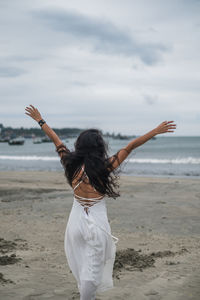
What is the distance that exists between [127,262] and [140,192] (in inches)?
320

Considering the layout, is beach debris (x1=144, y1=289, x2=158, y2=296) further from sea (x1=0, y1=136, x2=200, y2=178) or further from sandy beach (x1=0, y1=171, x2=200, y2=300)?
sea (x1=0, y1=136, x2=200, y2=178)

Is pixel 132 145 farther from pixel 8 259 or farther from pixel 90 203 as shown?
pixel 8 259

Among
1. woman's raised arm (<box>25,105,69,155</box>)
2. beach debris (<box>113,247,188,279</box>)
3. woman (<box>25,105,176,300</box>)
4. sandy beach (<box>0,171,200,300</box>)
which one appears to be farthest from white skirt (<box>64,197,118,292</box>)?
beach debris (<box>113,247,188,279</box>)

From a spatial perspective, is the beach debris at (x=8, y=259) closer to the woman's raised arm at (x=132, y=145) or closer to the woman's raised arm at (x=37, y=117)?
the woman's raised arm at (x=37, y=117)

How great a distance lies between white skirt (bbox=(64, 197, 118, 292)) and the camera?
3.13m

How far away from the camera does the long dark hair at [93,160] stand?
123 inches

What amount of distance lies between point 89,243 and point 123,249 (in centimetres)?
329

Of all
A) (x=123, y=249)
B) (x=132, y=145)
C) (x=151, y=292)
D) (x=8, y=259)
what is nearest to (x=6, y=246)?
(x=8, y=259)

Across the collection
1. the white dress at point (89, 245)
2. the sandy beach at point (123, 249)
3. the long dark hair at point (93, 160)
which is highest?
the long dark hair at point (93, 160)

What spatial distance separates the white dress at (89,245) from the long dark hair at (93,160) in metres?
0.18

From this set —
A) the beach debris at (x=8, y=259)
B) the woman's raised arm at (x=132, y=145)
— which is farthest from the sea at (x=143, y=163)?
the beach debris at (x=8, y=259)

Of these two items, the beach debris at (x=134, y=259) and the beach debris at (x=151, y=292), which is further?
the beach debris at (x=134, y=259)

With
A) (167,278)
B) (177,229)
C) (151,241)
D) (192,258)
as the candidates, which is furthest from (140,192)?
(167,278)

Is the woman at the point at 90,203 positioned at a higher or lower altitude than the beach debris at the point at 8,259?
higher
